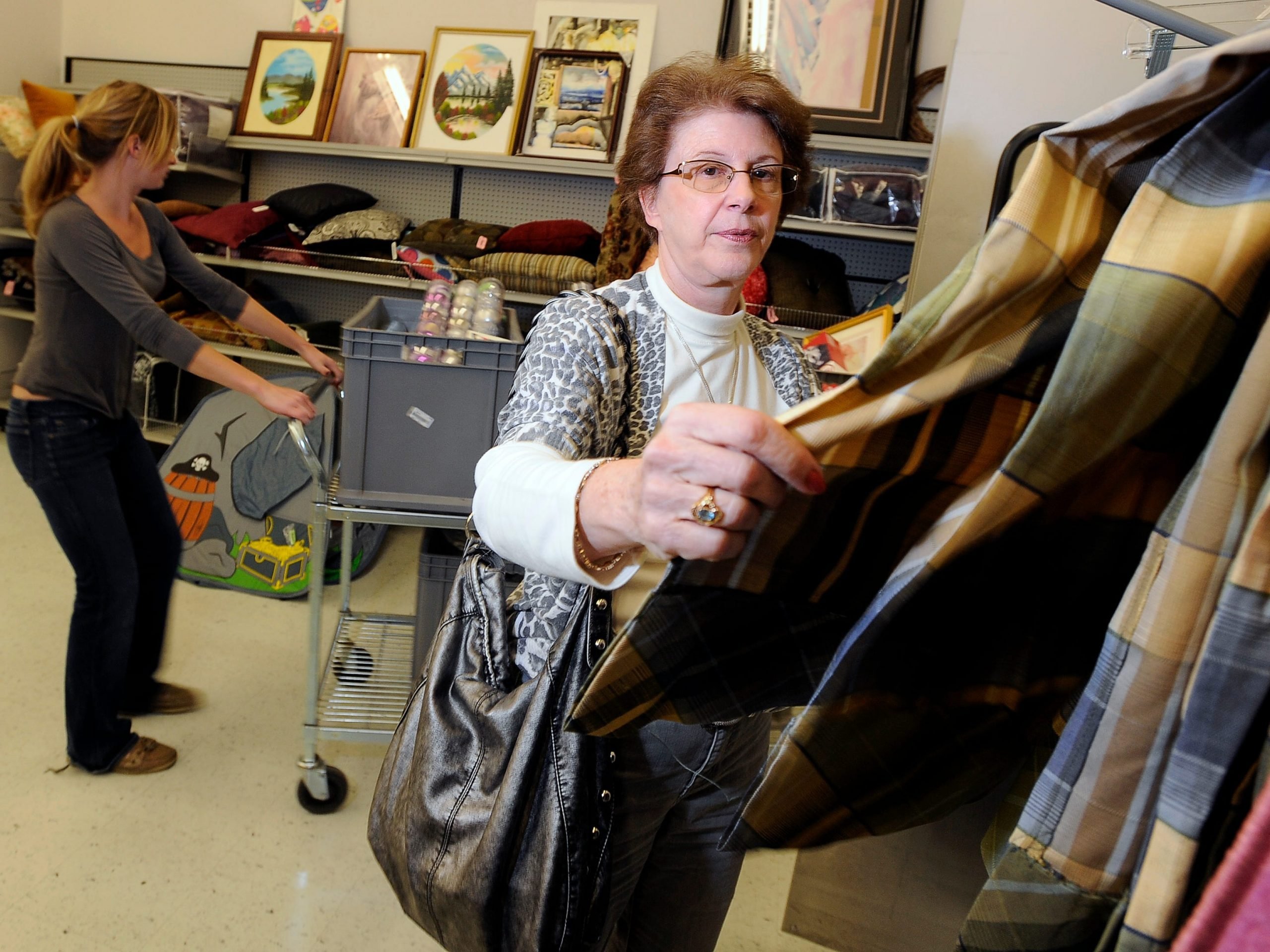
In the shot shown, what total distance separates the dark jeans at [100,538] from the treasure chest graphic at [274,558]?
0.97 m

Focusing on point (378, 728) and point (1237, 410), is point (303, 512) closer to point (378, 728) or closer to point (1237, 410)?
point (378, 728)

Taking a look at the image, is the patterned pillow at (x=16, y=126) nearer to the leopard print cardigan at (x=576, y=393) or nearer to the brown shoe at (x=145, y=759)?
the brown shoe at (x=145, y=759)

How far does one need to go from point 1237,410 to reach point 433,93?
449cm

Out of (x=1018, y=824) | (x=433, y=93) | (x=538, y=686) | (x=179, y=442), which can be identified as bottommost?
(x=179, y=442)

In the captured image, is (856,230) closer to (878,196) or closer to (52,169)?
(878,196)

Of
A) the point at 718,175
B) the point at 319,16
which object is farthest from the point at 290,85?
the point at 718,175

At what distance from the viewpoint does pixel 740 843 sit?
1.84 feet

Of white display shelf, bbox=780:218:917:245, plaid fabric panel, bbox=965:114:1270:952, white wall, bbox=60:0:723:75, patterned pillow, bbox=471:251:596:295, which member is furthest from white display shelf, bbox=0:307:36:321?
plaid fabric panel, bbox=965:114:1270:952

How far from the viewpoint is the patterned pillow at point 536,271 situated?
363 centimetres

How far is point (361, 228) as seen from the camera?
4.07 m

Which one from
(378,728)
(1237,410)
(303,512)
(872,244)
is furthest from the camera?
(872,244)

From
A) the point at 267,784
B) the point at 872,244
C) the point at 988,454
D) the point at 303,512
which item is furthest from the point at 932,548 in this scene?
the point at 872,244

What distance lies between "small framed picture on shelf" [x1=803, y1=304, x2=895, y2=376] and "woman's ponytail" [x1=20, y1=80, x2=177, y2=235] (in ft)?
6.14

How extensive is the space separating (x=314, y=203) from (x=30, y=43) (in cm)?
226
